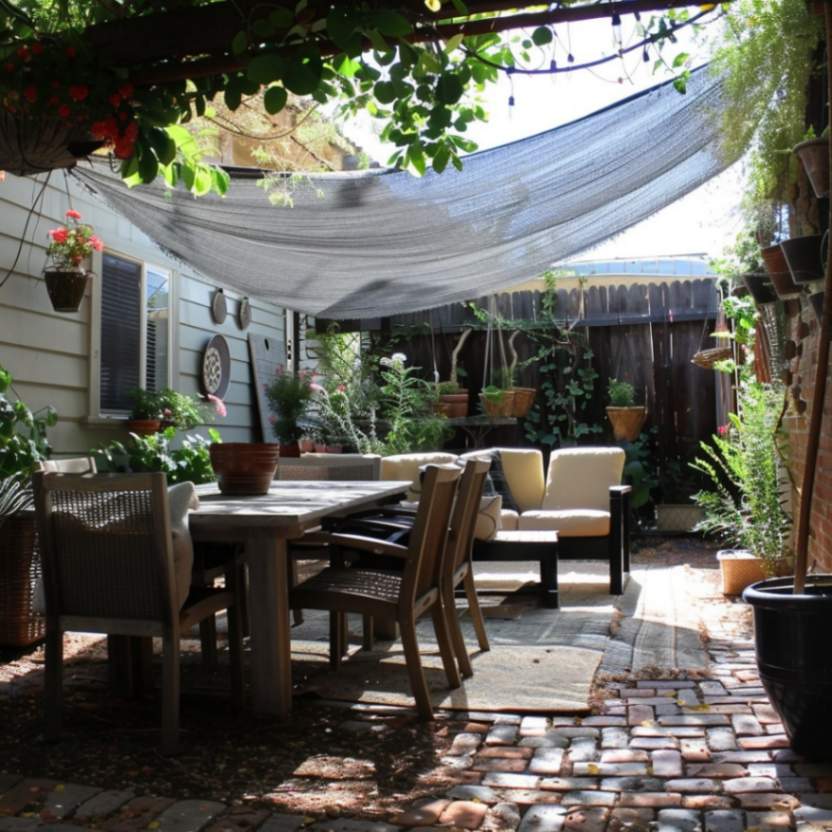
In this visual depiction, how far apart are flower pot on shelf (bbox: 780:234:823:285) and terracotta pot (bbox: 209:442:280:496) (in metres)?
2.19

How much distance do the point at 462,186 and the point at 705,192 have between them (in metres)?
1.05

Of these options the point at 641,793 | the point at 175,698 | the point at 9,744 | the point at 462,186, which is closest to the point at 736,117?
the point at 462,186

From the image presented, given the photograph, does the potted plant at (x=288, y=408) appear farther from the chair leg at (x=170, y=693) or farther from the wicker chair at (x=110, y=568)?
the chair leg at (x=170, y=693)

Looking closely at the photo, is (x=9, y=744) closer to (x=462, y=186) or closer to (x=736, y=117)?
(x=462, y=186)

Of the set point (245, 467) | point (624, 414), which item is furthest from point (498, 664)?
point (624, 414)

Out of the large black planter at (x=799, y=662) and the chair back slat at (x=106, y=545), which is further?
the chair back slat at (x=106, y=545)

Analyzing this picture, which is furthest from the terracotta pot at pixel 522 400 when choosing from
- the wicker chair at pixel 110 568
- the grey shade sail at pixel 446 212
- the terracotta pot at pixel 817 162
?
the wicker chair at pixel 110 568

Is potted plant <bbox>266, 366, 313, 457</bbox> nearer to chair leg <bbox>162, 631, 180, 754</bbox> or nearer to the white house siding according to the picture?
the white house siding

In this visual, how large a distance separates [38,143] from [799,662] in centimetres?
265

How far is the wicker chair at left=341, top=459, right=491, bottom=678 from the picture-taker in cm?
367

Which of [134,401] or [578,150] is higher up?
[578,150]

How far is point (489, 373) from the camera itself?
30.1 ft

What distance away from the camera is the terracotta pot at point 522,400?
862cm

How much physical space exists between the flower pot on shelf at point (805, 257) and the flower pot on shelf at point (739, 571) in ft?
7.34
